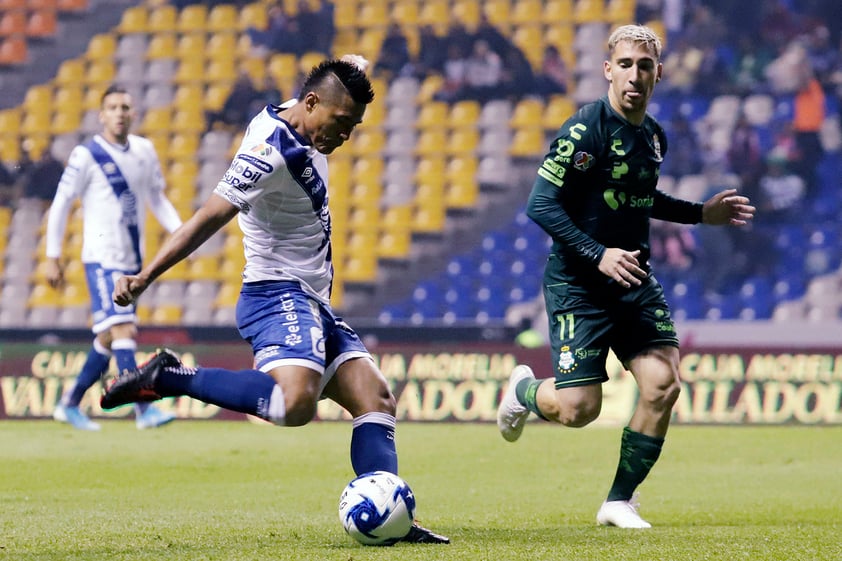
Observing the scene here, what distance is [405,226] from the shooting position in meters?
19.1

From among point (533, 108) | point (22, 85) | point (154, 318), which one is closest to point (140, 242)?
point (154, 318)

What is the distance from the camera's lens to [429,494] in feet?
24.2

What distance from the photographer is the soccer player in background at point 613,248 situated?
5840mm

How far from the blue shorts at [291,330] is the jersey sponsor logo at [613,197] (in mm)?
1315

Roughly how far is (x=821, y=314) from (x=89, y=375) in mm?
9937

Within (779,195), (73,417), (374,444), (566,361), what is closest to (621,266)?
(566,361)

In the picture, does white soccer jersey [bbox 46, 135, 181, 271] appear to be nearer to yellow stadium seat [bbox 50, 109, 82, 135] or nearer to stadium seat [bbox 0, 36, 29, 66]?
yellow stadium seat [bbox 50, 109, 82, 135]

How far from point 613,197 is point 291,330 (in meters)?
1.66

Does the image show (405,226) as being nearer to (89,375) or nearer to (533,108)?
(533,108)

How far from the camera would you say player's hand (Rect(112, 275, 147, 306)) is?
497 centimetres

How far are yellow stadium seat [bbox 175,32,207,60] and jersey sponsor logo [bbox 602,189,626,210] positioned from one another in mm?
15861

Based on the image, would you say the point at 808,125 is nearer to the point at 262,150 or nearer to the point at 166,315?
the point at 166,315

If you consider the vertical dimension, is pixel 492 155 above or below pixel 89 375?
above

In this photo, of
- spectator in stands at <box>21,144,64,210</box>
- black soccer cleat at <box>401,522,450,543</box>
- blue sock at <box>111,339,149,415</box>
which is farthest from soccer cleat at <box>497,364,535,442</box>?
spectator in stands at <box>21,144,64,210</box>
